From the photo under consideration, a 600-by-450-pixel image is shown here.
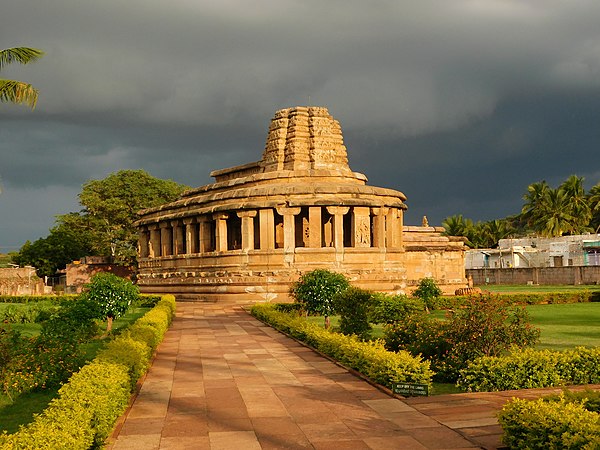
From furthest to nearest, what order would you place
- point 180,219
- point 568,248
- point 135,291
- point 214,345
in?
point 568,248 < point 180,219 < point 135,291 < point 214,345

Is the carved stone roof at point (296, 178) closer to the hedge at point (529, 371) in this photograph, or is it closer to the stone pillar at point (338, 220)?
the stone pillar at point (338, 220)

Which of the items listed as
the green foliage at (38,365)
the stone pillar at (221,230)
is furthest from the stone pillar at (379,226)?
the green foliage at (38,365)

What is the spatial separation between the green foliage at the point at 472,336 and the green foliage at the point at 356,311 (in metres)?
3.34

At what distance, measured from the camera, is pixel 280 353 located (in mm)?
14203

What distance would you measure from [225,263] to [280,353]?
2065 centimetres

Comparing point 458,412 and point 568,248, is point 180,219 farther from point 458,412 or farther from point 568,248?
point 568,248

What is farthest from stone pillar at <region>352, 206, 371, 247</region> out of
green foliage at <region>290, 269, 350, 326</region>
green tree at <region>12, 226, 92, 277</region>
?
green tree at <region>12, 226, 92, 277</region>

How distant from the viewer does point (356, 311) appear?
637 inches

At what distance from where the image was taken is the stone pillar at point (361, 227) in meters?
33.8

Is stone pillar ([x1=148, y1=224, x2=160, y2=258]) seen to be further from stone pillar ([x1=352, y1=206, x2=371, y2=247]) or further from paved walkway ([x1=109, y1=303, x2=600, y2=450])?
paved walkway ([x1=109, y1=303, x2=600, y2=450])

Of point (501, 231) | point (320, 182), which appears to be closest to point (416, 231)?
point (320, 182)

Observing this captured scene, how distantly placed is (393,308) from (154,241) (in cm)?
3036

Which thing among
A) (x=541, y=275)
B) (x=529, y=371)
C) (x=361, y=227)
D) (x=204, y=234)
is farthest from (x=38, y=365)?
(x=541, y=275)

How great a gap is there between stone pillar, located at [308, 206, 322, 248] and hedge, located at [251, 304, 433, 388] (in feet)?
54.2
